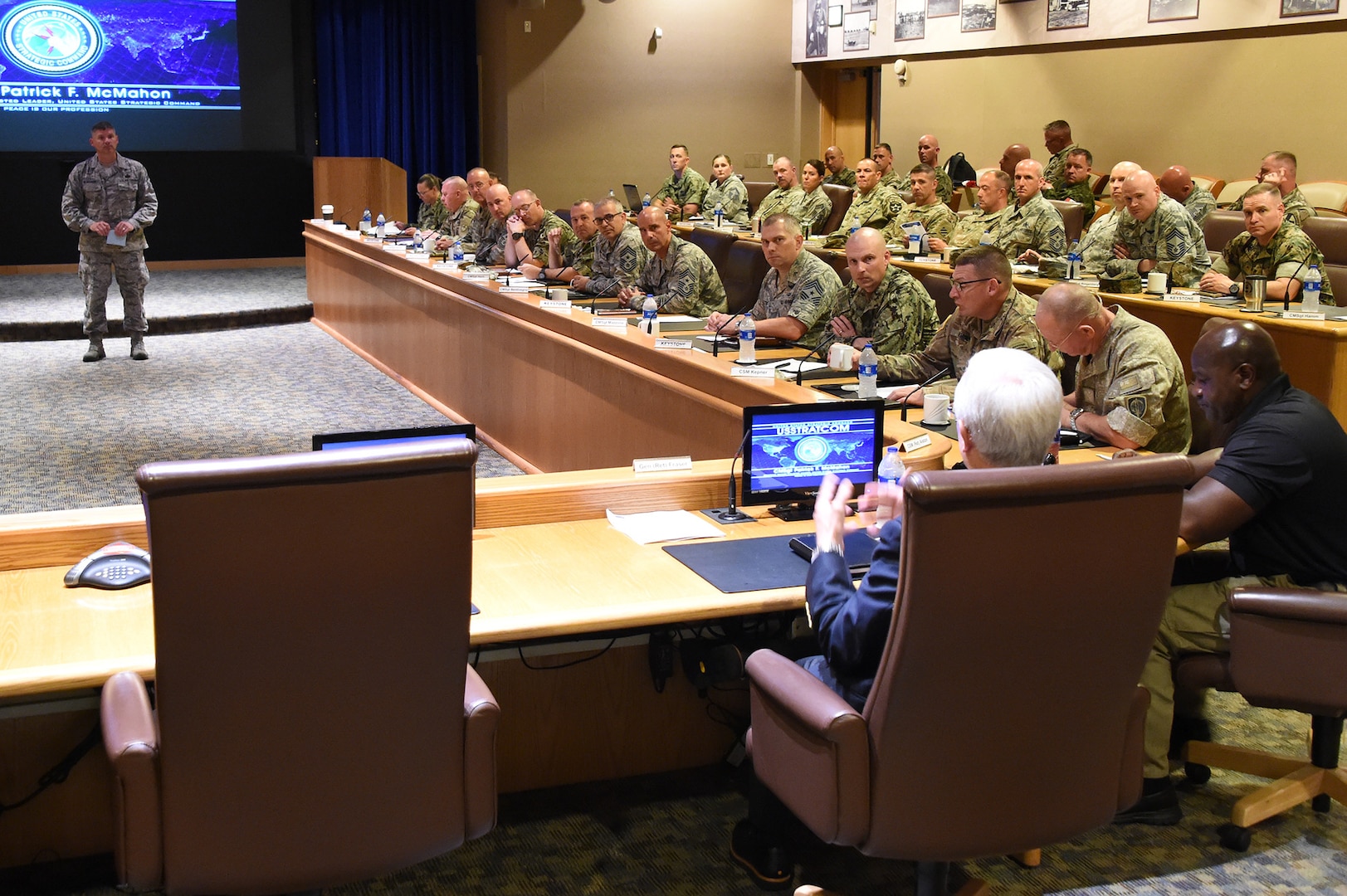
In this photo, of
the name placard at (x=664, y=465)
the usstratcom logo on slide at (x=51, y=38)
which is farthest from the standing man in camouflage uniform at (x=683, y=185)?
the name placard at (x=664, y=465)

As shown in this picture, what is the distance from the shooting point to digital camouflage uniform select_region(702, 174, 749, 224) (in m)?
11.6

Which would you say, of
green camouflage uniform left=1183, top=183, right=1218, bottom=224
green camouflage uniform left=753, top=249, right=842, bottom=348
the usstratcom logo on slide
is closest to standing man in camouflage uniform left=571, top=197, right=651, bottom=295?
green camouflage uniform left=753, top=249, right=842, bottom=348

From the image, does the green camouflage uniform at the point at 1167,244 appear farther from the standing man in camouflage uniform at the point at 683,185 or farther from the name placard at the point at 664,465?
the standing man in camouflage uniform at the point at 683,185

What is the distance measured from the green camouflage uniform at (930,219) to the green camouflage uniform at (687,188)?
3.14 meters

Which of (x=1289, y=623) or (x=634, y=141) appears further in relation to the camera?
(x=634, y=141)

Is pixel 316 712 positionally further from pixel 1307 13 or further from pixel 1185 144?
pixel 1185 144

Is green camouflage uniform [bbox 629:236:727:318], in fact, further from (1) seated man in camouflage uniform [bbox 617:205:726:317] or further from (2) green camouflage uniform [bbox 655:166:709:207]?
(2) green camouflage uniform [bbox 655:166:709:207]

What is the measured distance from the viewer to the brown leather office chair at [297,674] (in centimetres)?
148

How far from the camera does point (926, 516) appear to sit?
157 cm

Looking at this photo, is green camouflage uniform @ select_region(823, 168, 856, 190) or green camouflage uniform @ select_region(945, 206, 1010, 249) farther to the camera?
green camouflage uniform @ select_region(823, 168, 856, 190)

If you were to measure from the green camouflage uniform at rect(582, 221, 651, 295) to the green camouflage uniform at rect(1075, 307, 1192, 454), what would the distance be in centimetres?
317

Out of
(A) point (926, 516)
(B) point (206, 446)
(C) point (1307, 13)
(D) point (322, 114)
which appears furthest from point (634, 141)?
(A) point (926, 516)

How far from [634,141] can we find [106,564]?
11.5m

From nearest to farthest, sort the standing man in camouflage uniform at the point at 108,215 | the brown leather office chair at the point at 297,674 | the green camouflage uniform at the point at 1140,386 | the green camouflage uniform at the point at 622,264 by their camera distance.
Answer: the brown leather office chair at the point at 297,674
the green camouflage uniform at the point at 1140,386
the green camouflage uniform at the point at 622,264
the standing man in camouflage uniform at the point at 108,215
